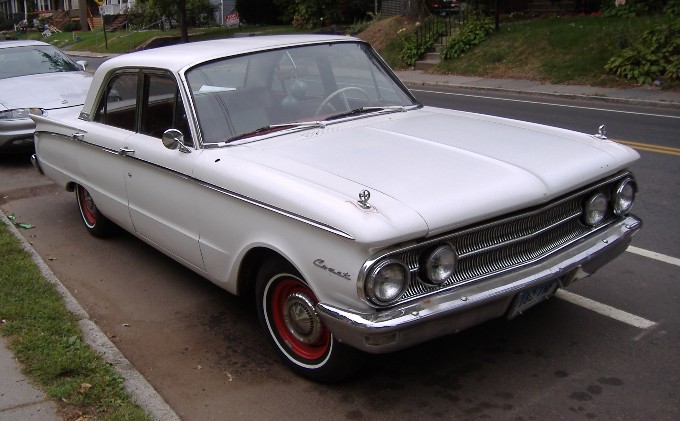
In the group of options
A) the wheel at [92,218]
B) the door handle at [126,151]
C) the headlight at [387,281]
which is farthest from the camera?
the wheel at [92,218]

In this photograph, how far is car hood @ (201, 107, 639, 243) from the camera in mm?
3646

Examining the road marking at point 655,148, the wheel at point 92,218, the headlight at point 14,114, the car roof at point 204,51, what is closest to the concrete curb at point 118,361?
the wheel at point 92,218

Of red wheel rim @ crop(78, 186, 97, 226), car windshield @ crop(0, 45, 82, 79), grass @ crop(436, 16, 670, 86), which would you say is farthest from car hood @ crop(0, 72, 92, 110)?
grass @ crop(436, 16, 670, 86)

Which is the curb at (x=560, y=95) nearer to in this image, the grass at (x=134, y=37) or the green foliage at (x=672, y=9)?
the green foliage at (x=672, y=9)

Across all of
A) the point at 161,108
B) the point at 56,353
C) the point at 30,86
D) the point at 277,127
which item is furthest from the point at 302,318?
the point at 30,86

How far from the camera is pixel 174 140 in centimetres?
468

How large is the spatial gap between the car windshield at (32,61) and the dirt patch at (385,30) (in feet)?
49.2

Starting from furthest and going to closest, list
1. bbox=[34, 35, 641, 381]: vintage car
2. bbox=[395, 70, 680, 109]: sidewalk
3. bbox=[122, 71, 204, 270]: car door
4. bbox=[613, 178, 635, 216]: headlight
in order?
bbox=[395, 70, 680, 109]: sidewalk, bbox=[122, 71, 204, 270]: car door, bbox=[613, 178, 635, 216]: headlight, bbox=[34, 35, 641, 381]: vintage car

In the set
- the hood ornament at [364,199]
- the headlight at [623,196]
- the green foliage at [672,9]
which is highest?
the green foliage at [672,9]

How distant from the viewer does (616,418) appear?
3.70m

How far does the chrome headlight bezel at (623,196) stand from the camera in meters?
4.56

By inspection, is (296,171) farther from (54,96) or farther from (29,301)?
(54,96)

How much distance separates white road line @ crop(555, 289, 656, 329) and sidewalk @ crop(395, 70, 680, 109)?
Result: 10706 millimetres

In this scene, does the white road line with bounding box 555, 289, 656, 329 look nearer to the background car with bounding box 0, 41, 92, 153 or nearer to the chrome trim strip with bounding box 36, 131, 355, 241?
the chrome trim strip with bounding box 36, 131, 355, 241
